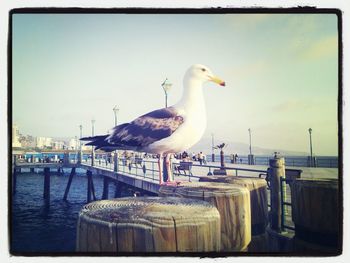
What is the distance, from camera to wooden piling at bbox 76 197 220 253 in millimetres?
2229

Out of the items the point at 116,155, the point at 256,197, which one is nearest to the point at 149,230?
the point at 116,155

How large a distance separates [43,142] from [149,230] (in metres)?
2.00

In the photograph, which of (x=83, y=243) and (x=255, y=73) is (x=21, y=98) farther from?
(x=255, y=73)

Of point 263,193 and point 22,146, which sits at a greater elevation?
point 22,146

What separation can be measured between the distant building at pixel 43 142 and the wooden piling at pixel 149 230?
142 cm

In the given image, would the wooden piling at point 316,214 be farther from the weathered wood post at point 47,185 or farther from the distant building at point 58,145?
the weathered wood post at point 47,185

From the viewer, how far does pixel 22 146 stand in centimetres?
338

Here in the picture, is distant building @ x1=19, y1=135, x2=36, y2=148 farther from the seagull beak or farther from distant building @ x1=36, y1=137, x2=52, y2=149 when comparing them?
the seagull beak

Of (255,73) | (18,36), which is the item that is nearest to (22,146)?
(18,36)

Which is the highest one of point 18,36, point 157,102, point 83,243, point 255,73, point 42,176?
point 18,36

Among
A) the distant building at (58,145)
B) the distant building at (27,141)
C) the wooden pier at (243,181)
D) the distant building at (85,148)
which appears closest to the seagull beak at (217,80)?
the wooden pier at (243,181)

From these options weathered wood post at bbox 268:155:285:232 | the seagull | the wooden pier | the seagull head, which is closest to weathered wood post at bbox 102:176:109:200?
the wooden pier

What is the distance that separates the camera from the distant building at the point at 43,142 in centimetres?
349

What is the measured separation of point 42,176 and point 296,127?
312cm
